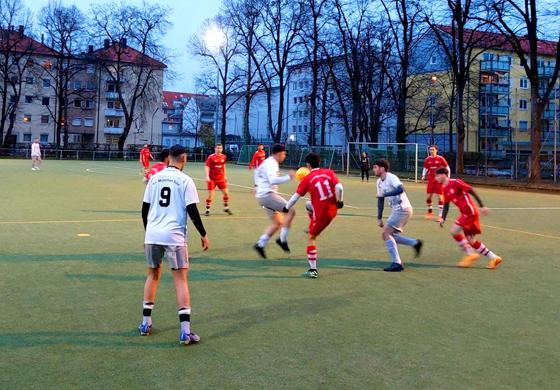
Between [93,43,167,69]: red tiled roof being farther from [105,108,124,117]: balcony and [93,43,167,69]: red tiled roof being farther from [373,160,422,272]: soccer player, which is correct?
[373,160,422,272]: soccer player

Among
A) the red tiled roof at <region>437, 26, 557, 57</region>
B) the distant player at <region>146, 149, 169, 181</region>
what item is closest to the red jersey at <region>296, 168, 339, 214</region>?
the distant player at <region>146, 149, 169, 181</region>

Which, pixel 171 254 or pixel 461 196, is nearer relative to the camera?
pixel 171 254

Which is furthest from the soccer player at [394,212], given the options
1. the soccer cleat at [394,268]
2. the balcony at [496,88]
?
the balcony at [496,88]

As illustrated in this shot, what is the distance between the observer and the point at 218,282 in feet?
25.9

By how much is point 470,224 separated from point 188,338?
19.6 feet

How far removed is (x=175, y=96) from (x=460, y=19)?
123 metres

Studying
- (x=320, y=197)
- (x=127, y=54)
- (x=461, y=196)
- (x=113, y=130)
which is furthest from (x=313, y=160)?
(x=113, y=130)

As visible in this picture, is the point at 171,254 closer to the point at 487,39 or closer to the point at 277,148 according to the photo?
the point at 277,148

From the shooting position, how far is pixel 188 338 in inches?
207

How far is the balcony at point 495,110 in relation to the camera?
71.6 meters

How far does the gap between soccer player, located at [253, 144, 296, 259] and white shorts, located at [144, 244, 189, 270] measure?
402 centimetres

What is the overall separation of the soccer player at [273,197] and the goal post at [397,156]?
90.0 ft

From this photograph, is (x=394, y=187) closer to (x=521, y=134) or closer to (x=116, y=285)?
(x=116, y=285)

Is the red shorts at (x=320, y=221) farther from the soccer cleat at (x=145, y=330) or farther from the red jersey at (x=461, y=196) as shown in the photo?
the soccer cleat at (x=145, y=330)
